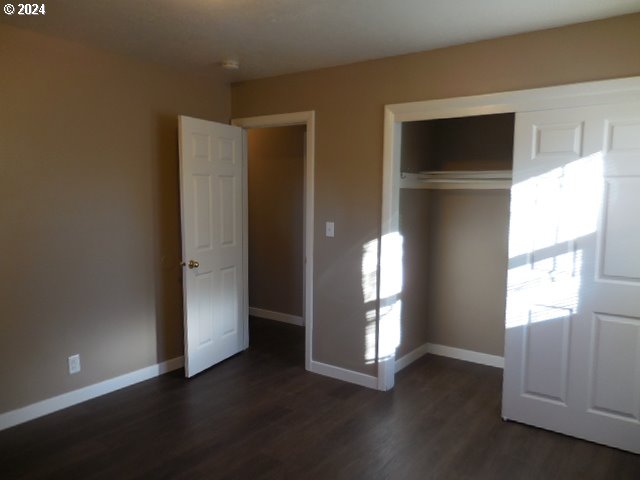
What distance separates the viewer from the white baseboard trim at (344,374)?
139 inches

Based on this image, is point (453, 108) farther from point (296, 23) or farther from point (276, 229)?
point (276, 229)

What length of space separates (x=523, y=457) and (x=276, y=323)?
3.16 m

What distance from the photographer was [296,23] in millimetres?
2645

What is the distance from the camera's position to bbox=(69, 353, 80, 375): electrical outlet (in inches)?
124

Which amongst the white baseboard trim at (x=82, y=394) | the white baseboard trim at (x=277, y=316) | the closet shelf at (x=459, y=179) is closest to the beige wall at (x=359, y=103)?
the closet shelf at (x=459, y=179)

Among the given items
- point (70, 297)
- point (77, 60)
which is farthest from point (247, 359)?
point (77, 60)

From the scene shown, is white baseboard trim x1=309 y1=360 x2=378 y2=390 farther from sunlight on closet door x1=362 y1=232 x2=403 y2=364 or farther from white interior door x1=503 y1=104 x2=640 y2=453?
white interior door x1=503 y1=104 x2=640 y2=453

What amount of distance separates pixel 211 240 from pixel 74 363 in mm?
1347

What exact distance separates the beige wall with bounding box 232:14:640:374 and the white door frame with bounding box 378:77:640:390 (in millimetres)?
58

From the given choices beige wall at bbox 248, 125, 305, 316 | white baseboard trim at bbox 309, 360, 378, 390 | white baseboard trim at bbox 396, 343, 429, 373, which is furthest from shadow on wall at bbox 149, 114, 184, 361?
white baseboard trim at bbox 396, 343, 429, 373

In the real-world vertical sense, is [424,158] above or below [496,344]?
above

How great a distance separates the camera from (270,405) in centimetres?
322

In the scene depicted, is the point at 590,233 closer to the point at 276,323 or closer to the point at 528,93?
the point at 528,93

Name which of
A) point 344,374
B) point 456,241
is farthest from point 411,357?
point 456,241
